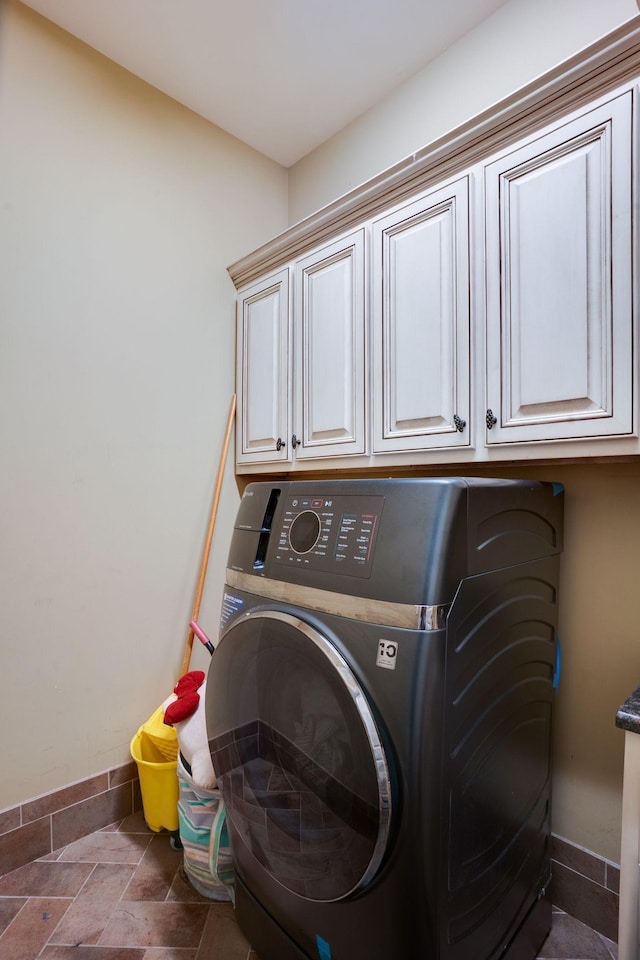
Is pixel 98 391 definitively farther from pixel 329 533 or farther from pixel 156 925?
pixel 156 925

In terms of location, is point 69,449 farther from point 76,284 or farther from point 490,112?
point 490,112

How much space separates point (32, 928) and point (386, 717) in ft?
4.14

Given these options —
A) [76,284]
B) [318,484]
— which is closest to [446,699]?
[318,484]

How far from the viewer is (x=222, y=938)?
1.33 m

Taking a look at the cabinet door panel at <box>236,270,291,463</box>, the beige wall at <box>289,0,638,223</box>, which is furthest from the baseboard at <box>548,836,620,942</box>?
the beige wall at <box>289,0,638,223</box>

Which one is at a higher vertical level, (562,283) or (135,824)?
(562,283)

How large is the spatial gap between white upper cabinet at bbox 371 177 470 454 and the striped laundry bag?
1183mm

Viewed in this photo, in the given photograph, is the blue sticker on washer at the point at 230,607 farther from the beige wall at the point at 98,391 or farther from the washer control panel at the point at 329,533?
the beige wall at the point at 98,391

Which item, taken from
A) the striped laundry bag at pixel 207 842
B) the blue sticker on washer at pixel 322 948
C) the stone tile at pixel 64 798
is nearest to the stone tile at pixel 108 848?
the stone tile at pixel 64 798

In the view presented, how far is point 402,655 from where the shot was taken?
92 cm

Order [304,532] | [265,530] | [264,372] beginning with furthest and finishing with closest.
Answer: [264,372]
[265,530]
[304,532]

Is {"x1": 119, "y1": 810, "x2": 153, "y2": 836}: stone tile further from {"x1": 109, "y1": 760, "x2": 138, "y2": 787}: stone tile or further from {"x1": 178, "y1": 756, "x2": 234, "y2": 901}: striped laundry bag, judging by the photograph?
{"x1": 178, "y1": 756, "x2": 234, "y2": 901}: striped laundry bag

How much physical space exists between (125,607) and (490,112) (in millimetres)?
1988

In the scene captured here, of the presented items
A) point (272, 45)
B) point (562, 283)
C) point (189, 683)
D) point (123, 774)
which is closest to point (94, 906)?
point (123, 774)
